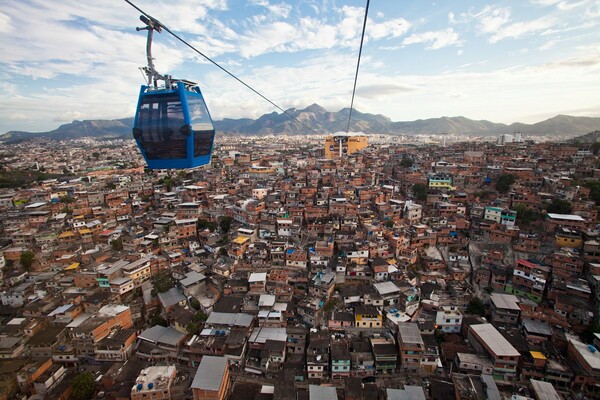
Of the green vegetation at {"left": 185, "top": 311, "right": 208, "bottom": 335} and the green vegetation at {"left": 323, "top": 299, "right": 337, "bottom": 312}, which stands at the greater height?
the green vegetation at {"left": 323, "top": 299, "right": 337, "bottom": 312}

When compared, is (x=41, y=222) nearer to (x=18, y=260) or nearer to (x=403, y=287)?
(x=18, y=260)

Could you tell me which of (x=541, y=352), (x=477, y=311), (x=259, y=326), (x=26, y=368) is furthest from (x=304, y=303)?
(x=26, y=368)

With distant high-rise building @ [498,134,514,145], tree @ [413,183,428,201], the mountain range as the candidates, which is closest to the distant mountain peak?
the mountain range

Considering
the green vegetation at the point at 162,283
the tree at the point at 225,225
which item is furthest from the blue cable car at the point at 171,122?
the tree at the point at 225,225

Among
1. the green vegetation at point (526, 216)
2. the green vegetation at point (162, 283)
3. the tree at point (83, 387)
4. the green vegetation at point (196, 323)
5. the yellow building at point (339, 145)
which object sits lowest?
the tree at point (83, 387)

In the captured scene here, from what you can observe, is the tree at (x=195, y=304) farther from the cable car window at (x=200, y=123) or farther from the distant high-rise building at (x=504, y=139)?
the distant high-rise building at (x=504, y=139)

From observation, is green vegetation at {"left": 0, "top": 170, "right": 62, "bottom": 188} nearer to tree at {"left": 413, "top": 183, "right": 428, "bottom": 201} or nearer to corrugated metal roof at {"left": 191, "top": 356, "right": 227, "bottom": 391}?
corrugated metal roof at {"left": 191, "top": 356, "right": 227, "bottom": 391}
